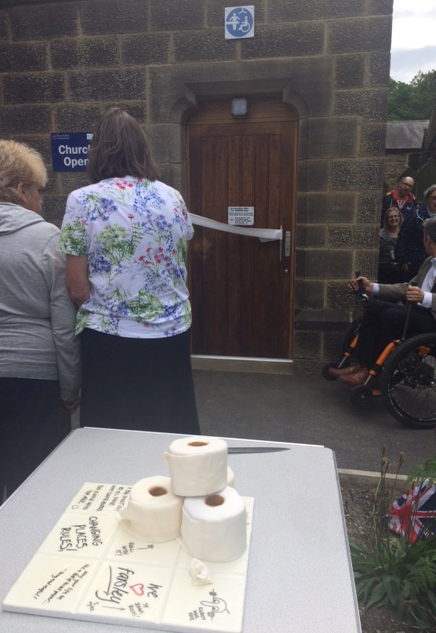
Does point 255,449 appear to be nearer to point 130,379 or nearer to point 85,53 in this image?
point 130,379

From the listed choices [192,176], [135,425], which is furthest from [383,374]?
[192,176]

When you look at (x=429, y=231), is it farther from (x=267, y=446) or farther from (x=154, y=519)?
(x=154, y=519)

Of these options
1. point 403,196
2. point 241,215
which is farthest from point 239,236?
point 403,196

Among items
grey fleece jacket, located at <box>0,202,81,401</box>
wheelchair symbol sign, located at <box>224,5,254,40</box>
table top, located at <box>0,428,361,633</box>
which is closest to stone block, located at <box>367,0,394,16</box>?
wheelchair symbol sign, located at <box>224,5,254,40</box>

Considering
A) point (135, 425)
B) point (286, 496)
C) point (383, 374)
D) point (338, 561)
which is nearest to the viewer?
point (338, 561)

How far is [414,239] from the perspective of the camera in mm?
5262

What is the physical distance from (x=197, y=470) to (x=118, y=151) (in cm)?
134

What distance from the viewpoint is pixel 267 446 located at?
155 centimetres

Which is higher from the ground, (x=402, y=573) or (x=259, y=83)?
(x=259, y=83)

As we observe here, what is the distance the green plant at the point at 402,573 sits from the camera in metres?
1.88

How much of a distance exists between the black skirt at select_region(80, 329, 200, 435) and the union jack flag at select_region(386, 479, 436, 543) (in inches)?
40.3

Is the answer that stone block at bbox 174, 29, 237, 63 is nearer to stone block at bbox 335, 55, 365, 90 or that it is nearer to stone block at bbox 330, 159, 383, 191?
stone block at bbox 335, 55, 365, 90

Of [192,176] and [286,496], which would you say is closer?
[286,496]

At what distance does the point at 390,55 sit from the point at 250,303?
7.86ft
